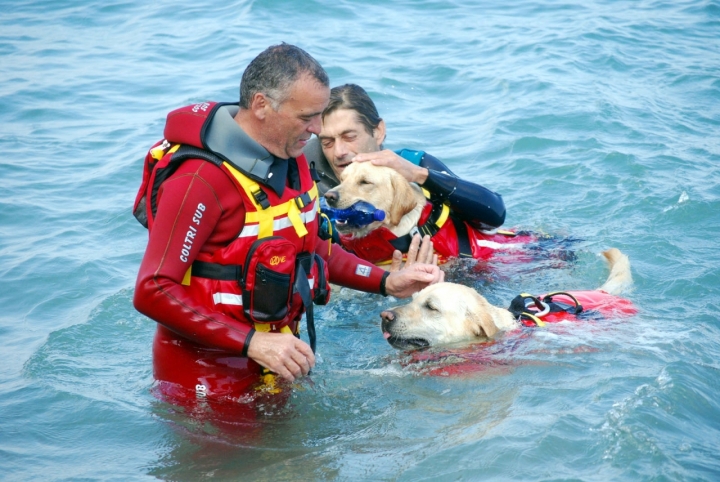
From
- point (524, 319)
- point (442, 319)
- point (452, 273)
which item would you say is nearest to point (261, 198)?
point (442, 319)

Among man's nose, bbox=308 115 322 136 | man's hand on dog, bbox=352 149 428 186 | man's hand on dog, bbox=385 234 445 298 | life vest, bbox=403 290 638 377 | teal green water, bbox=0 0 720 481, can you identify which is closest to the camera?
man's nose, bbox=308 115 322 136

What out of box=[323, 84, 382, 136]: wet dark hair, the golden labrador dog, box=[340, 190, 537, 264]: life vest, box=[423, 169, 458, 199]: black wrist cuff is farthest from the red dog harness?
the golden labrador dog

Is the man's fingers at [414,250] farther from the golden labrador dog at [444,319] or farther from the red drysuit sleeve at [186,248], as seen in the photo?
the red drysuit sleeve at [186,248]

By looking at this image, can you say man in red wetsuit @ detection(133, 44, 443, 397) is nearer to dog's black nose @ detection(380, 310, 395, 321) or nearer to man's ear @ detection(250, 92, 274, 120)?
man's ear @ detection(250, 92, 274, 120)

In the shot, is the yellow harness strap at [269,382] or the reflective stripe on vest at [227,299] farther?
the yellow harness strap at [269,382]

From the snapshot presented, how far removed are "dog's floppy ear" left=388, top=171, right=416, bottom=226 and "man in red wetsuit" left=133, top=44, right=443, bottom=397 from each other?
78.8 inches

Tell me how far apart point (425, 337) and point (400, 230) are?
1.27 meters

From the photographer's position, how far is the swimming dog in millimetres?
6094

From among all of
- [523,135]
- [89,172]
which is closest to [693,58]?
[523,135]

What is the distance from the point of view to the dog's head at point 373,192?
607 cm

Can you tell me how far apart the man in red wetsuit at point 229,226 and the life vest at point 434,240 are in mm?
2035

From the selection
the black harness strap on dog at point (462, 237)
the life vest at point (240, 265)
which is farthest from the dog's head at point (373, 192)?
the life vest at point (240, 265)

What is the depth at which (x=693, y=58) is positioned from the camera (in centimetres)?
1209

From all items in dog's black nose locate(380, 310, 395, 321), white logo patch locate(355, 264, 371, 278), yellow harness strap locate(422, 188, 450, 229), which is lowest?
dog's black nose locate(380, 310, 395, 321)
